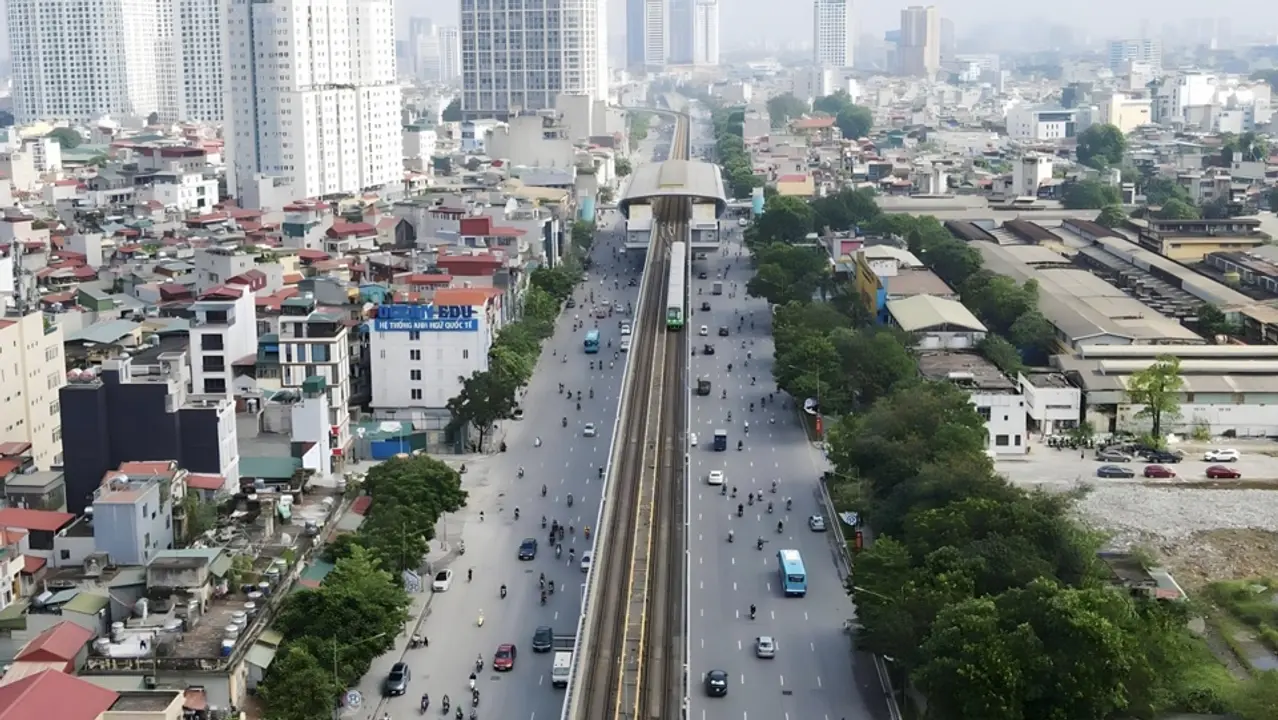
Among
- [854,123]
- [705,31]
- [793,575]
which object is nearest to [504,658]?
[793,575]

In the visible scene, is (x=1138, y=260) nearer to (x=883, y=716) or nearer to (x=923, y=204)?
(x=923, y=204)

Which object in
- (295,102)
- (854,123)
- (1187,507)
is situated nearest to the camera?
(1187,507)

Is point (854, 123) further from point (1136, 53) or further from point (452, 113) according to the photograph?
point (1136, 53)

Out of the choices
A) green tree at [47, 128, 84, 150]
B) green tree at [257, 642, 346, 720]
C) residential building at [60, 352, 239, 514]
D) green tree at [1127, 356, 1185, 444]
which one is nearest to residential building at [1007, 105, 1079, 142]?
green tree at [47, 128, 84, 150]

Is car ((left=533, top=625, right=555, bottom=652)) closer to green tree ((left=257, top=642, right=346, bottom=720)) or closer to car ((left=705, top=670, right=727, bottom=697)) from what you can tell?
car ((left=705, top=670, right=727, bottom=697))

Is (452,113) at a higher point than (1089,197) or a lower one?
higher

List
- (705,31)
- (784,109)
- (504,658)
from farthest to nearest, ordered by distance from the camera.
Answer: (705,31) < (784,109) < (504,658)

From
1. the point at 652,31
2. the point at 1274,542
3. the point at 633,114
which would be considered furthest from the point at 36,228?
the point at 652,31
